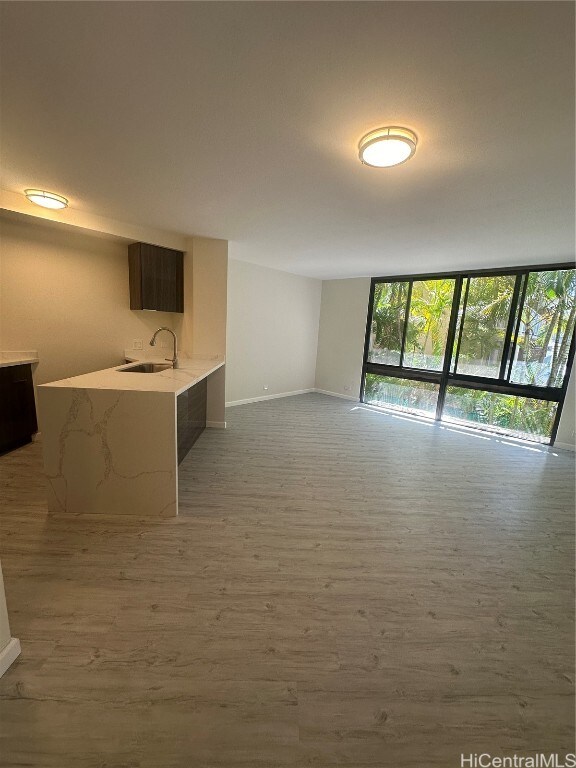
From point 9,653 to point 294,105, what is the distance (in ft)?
8.95

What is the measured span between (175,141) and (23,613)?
2.65 meters

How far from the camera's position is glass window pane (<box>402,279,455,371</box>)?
4.89 meters

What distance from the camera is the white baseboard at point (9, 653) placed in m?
1.11

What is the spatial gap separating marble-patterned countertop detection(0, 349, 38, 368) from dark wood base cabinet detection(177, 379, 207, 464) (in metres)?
1.78

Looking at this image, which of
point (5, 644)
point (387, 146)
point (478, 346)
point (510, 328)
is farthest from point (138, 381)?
point (510, 328)

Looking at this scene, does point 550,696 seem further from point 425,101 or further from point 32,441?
point 32,441

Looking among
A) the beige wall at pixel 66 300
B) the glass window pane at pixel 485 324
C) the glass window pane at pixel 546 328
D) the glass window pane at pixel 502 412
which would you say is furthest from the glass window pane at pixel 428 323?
the beige wall at pixel 66 300

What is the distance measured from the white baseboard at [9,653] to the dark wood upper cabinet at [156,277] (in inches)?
122

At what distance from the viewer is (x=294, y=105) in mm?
1365

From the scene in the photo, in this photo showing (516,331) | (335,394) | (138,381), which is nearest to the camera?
(138,381)

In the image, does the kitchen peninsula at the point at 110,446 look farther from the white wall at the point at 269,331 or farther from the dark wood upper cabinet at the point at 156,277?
the white wall at the point at 269,331

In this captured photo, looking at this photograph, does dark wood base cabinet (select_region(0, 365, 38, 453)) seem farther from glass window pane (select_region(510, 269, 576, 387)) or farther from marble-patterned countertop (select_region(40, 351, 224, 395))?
glass window pane (select_region(510, 269, 576, 387))

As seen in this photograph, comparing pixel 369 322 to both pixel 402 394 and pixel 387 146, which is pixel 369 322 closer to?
pixel 402 394

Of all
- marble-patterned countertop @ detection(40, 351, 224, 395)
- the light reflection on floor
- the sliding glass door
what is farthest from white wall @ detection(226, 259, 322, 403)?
marble-patterned countertop @ detection(40, 351, 224, 395)
